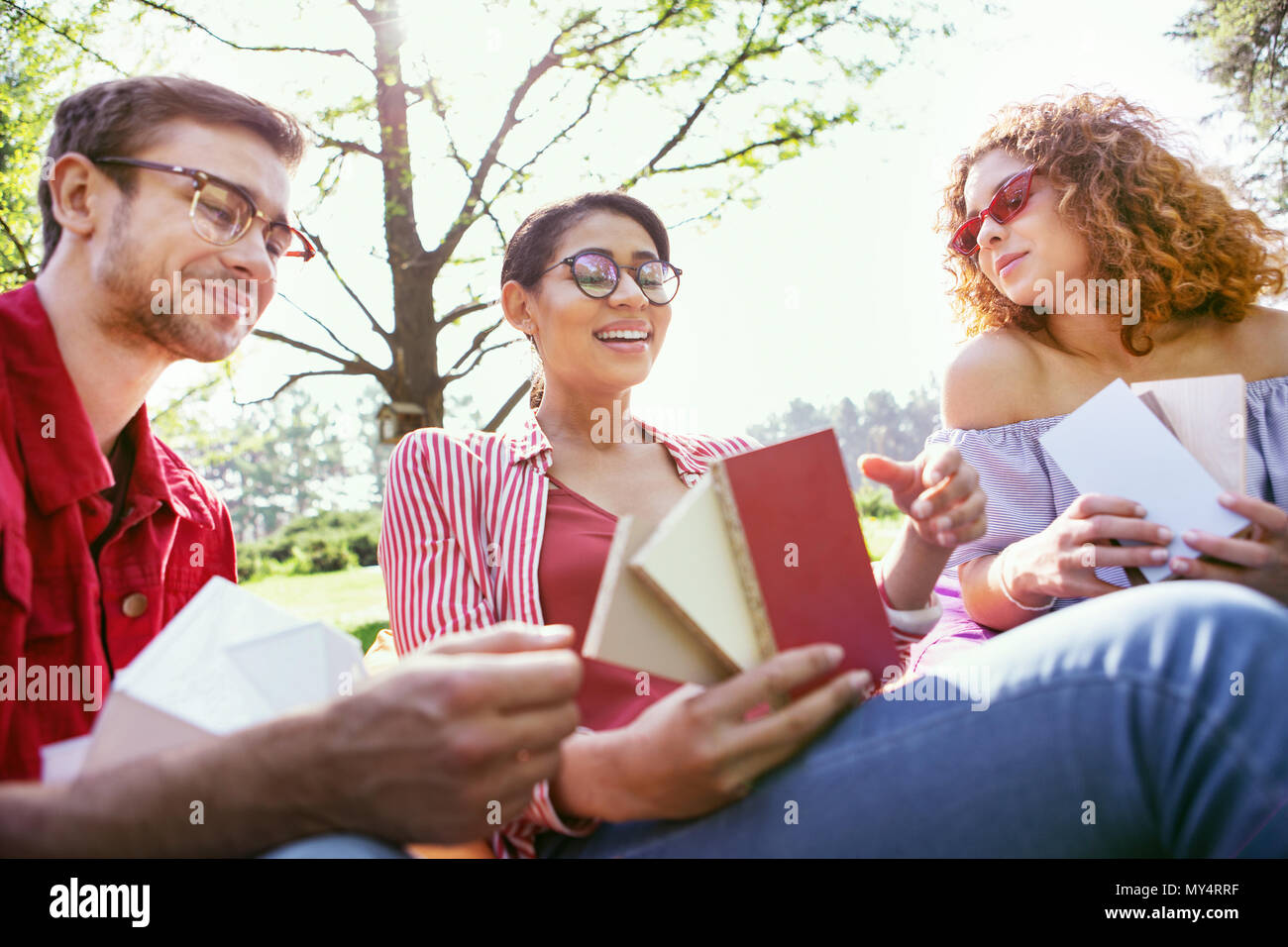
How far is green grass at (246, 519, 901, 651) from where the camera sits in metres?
8.84

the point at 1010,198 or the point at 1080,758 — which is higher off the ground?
the point at 1010,198

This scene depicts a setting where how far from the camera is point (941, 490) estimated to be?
161cm

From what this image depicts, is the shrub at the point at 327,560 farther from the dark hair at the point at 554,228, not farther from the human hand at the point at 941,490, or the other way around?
the human hand at the point at 941,490

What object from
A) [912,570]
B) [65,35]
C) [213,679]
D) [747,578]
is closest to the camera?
[213,679]

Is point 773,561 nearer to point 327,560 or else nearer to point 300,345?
point 300,345

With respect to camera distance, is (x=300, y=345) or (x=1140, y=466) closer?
(x=1140, y=466)

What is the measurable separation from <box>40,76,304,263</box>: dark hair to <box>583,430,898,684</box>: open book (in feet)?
5.36

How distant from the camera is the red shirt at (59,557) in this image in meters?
1.45

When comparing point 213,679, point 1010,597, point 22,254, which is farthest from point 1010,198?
point 22,254

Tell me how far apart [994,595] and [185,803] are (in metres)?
A: 1.93

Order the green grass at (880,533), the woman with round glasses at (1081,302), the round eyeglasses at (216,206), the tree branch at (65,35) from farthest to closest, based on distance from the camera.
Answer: the green grass at (880,533) → the tree branch at (65,35) → the woman with round glasses at (1081,302) → the round eyeglasses at (216,206)

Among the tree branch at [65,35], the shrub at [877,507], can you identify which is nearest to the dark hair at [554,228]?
the tree branch at [65,35]

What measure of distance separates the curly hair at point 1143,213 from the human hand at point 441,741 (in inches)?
88.6

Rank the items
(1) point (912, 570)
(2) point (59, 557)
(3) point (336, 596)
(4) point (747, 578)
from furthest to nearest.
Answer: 1. (3) point (336, 596)
2. (1) point (912, 570)
3. (2) point (59, 557)
4. (4) point (747, 578)
